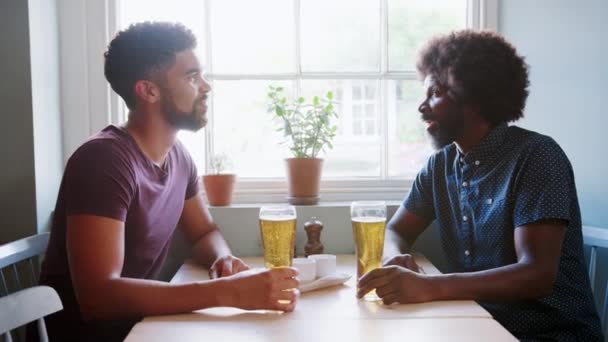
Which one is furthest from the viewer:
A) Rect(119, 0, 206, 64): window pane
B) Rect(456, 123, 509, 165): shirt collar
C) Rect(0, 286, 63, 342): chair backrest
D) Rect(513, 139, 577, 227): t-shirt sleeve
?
Rect(119, 0, 206, 64): window pane

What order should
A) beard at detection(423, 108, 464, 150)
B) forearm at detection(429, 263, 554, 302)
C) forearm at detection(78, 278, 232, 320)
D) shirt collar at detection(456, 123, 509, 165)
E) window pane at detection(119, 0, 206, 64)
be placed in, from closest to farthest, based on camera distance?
1. forearm at detection(78, 278, 232, 320)
2. forearm at detection(429, 263, 554, 302)
3. shirt collar at detection(456, 123, 509, 165)
4. beard at detection(423, 108, 464, 150)
5. window pane at detection(119, 0, 206, 64)

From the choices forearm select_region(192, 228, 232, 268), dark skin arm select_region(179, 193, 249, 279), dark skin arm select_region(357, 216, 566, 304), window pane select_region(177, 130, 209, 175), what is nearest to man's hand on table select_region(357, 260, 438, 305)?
dark skin arm select_region(357, 216, 566, 304)

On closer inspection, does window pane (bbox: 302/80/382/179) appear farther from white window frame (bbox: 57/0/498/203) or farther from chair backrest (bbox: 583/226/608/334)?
chair backrest (bbox: 583/226/608/334)

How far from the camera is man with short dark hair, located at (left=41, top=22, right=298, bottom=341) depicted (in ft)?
4.42

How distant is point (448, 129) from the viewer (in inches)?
76.1

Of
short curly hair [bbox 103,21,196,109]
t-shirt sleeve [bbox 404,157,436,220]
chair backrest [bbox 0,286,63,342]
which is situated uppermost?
short curly hair [bbox 103,21,196,109]

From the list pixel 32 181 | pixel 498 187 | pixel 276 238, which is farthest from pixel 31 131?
pixel 498 187

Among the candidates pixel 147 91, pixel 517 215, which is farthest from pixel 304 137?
pixel 517 215

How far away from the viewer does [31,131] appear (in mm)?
2090

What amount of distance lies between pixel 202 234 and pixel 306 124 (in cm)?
61

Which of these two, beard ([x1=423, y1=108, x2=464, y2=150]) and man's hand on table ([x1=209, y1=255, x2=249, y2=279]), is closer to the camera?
man's hand on table ([x1=209, y1=255, x2=249, y2=279])

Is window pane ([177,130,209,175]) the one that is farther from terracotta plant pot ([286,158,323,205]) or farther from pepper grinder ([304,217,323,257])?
pepper grinder ([304,217,323,257])

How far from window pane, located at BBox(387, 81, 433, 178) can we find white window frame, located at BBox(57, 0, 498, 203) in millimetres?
36

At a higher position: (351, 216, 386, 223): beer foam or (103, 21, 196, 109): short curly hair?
(103, 21, 196, 109): short curly hair
